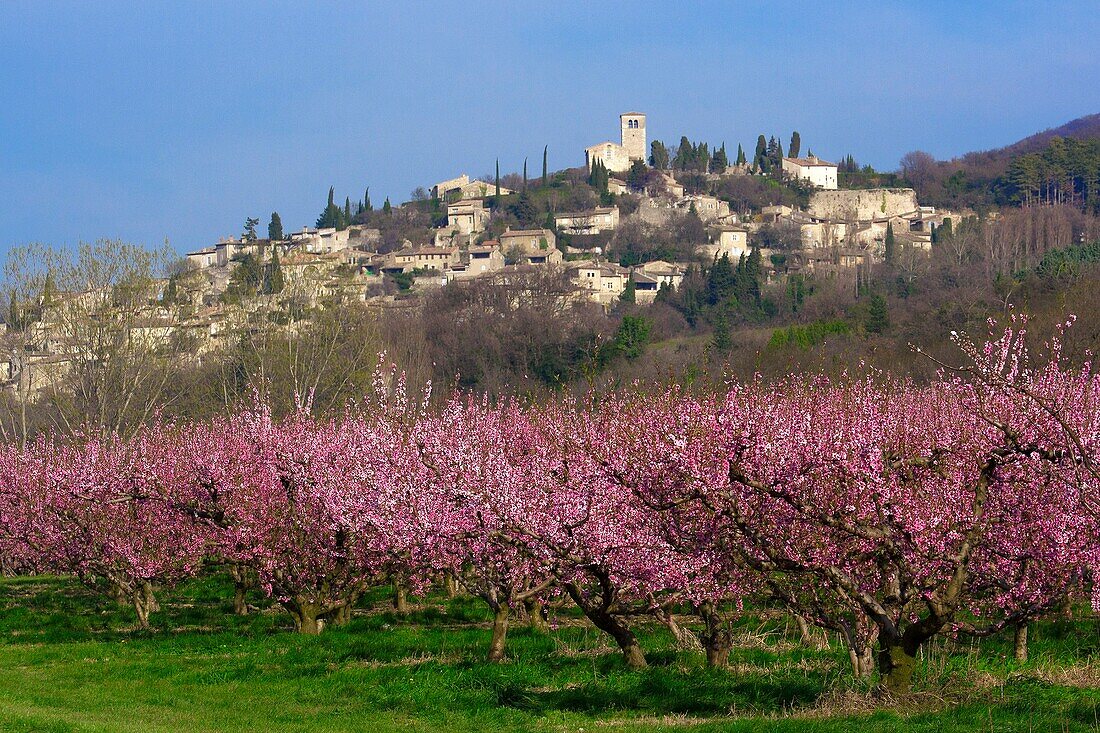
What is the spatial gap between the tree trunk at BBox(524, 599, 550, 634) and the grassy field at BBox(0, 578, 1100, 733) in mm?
149

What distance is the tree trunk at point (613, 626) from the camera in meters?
13.1

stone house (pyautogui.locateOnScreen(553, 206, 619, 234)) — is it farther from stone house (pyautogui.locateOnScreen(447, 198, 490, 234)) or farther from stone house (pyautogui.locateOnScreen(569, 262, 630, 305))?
stone house (pyautogui.locateOnScreen(569, 262, 630, 305))

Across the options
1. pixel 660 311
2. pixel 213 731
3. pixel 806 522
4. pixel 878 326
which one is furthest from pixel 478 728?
pixel 660 311

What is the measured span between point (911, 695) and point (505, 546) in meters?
4.37

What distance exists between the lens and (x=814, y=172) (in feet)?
579

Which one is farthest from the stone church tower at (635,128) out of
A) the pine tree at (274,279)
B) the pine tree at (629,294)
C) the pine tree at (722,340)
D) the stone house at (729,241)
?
the pine tree at (274,279)

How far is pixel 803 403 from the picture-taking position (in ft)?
45.3

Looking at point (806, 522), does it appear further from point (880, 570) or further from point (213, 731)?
point (213, 731)

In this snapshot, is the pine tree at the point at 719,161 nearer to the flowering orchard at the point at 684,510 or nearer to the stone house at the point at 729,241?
the stone house at the point at 729,241

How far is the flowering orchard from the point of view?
10.2m

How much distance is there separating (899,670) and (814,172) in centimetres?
17100

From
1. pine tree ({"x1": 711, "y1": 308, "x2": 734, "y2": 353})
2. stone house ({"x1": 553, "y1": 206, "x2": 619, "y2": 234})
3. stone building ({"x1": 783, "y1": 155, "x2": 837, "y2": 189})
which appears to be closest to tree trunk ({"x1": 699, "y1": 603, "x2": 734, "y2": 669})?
pine tree ({"x1": 711, "y1": 308, "x2": 734, "y2": 353})

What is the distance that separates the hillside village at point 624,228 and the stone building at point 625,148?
14 centimetres

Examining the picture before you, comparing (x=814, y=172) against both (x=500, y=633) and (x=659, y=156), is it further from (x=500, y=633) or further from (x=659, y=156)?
(x=500, y=633)
